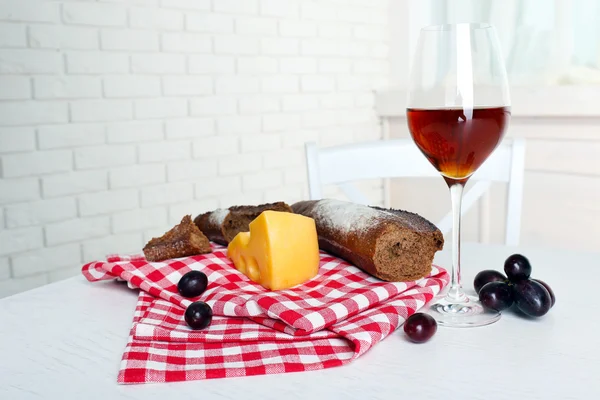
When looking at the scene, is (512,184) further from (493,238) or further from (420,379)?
(493,238)

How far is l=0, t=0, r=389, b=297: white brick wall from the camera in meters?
1.90

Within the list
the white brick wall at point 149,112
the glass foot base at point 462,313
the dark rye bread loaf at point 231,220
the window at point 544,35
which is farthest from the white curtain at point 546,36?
the glass foot base at point 462,313


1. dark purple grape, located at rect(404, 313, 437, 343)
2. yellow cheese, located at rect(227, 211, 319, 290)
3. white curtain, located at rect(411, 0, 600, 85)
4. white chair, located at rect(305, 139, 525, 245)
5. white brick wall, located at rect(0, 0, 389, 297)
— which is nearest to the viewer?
dark purple grape, located at rect(404, 313, 437, 343)

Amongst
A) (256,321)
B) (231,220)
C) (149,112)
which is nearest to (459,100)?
(256,321)

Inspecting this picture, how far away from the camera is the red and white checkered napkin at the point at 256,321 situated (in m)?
0.63

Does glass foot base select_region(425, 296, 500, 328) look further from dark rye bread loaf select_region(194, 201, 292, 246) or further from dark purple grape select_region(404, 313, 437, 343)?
dark rye bread loaf select_region(194, 201, 292, 246)

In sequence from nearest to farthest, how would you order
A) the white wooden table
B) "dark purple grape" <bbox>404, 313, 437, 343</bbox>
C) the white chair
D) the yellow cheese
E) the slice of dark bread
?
the white wooden table
"dark purple grape" <bbox>404, 313, 437, 343</bbox>
the yellow cheese
the slice of dark bread
the white chair

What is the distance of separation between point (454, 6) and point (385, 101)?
519 mm

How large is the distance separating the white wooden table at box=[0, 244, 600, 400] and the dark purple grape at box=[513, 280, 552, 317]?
1cm

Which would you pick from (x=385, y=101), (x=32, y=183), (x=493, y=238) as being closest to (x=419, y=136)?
(x=32, y=183)

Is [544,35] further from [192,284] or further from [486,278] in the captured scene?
[192,284]

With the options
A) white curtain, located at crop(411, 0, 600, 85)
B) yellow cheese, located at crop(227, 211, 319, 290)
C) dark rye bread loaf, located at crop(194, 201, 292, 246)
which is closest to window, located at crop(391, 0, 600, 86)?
white curtain, located at crop(411, 0, 600, 85)

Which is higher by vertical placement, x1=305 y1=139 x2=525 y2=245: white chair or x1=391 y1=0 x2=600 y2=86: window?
x1=391 y1=0 x2=600 y2=86: window

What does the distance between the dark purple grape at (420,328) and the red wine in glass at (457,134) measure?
19 cm
